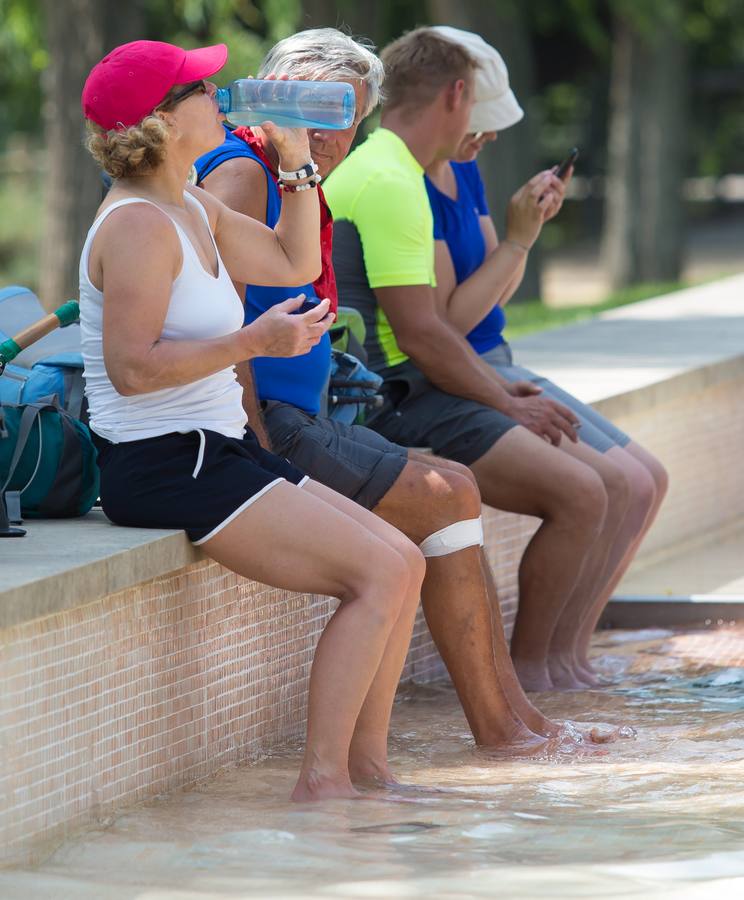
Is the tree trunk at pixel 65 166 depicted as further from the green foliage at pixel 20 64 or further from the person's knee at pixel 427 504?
the person's knee at pixel 427 504

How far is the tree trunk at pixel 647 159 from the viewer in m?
17.2

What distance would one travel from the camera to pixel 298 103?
3.72 m

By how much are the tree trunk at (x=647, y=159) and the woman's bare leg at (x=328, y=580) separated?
1392cm

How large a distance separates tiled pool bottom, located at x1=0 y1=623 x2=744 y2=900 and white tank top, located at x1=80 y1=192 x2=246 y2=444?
78 centimetres

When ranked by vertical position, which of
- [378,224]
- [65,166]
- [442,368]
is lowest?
[442,368]

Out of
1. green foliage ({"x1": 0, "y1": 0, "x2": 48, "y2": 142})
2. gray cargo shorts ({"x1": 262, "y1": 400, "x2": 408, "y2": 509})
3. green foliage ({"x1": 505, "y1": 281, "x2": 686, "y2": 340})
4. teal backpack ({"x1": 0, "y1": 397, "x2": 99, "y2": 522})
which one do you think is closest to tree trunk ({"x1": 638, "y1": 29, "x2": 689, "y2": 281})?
green foliage ({"x1": 505, "y1": 281, "x2": 686, "y2": 340})

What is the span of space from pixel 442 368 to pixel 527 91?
10.5 metres

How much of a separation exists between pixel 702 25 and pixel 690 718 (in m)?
16.5

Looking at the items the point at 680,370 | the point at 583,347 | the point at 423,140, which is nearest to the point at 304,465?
the point at 423,140

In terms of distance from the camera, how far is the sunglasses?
3473 mm

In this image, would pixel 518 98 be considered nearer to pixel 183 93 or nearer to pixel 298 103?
pixel 298 103

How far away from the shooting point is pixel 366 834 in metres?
3.23

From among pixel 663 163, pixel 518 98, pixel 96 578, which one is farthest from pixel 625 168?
pixel 96 578

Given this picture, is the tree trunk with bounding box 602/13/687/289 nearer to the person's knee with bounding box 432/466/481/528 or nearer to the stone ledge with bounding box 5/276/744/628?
the stone ledge with bounding box 5/276/744/628
